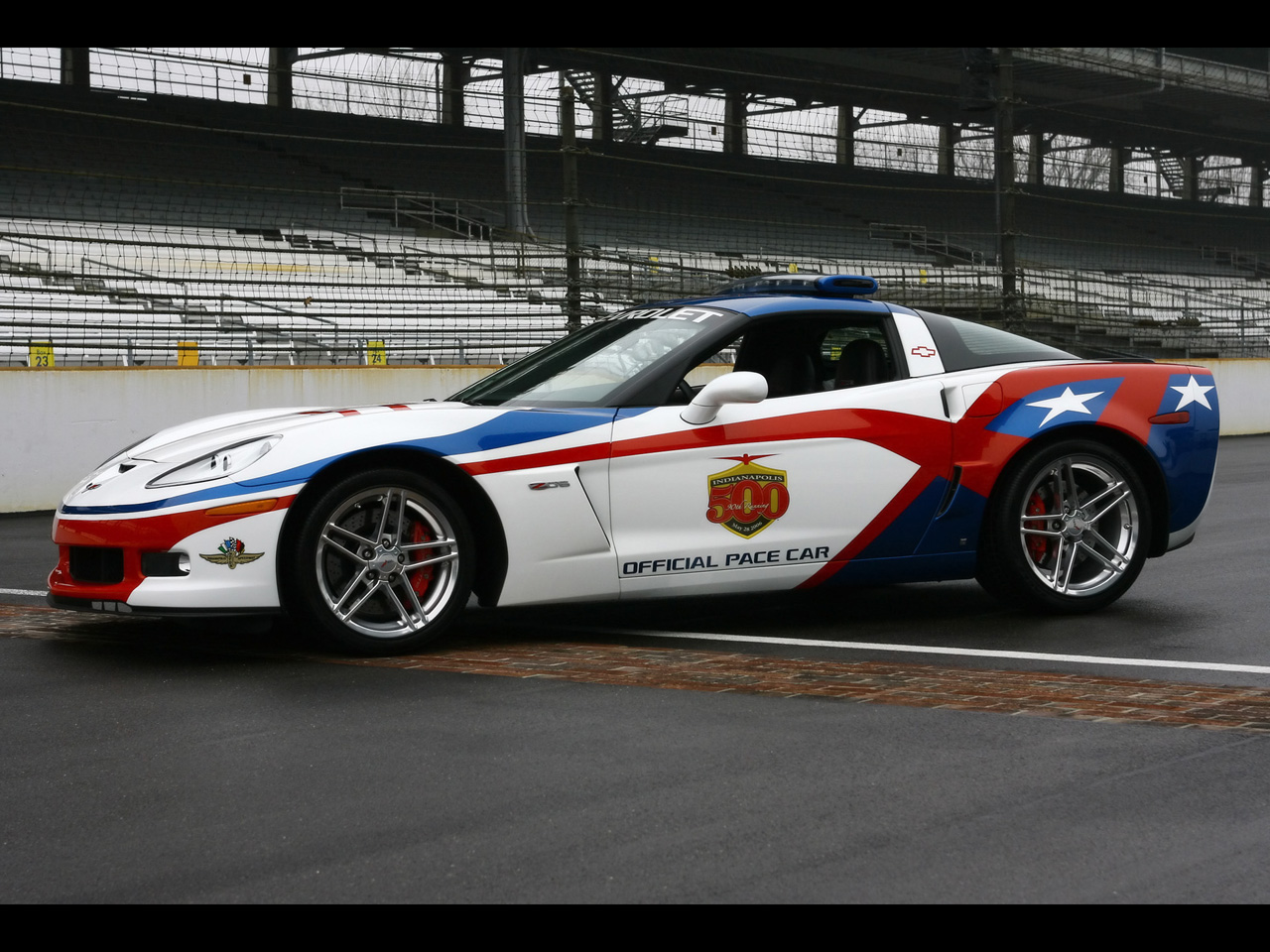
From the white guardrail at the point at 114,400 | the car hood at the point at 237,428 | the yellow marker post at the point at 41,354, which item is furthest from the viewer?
the yellow marker post at the point at 41,354

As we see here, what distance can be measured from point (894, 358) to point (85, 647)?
3249 mm

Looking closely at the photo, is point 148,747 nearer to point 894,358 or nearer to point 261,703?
point 261,703

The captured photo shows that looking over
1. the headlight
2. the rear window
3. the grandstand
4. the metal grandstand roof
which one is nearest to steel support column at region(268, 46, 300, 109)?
the grandstand

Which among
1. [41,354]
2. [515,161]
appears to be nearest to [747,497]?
[41,354]

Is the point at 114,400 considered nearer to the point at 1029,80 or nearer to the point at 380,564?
the point at 380,564

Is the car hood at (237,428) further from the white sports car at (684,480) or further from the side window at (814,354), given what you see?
A: the side window at (814,354)

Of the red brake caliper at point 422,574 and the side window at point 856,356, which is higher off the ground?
the side window at point 856,356

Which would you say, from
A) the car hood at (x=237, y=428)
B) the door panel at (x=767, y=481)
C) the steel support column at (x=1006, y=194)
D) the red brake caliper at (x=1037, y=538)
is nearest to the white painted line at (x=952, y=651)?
the door panel at (x=767, y=481)

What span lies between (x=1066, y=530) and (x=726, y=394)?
1.67 meters

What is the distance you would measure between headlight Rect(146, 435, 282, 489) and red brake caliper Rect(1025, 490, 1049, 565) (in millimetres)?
2980

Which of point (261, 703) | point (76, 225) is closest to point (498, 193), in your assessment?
point (76, 225)

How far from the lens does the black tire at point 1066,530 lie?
6.00m

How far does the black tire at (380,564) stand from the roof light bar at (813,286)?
1862mm
